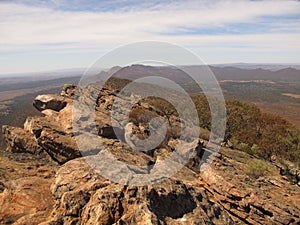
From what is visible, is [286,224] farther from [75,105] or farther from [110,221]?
[75,105]

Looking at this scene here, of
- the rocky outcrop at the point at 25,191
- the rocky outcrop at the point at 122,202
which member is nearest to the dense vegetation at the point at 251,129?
the rocky outcrop at the point at 25,191

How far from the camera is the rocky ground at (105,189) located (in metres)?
10.2

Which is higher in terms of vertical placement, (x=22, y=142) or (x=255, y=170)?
(x=22, y=142)

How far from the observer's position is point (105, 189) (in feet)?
34.6

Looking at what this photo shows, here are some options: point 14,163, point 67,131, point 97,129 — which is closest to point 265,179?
point 97,129

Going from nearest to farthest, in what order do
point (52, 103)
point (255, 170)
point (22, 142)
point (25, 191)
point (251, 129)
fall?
1. point (25, 191)
2. point (22, 142)
3. point (255, 170)
4. point (52, 103)
5. point (251, 129)

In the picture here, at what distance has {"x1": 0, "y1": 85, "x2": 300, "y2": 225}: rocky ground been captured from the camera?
33.4ft

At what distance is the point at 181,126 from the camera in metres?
30.1

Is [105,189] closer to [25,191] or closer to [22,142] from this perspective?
[25,191]

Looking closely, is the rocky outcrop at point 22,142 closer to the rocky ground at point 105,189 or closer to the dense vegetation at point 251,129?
the rocky ground at point 105,189

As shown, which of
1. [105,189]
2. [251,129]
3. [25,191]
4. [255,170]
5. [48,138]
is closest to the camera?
[105,189]

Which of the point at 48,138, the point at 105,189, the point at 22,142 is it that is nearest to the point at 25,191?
the point at 105,189

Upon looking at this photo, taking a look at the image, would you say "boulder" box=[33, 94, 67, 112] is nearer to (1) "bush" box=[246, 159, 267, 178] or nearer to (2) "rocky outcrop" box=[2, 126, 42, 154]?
(2) "rocky outcrop" box=[2, 126, 42, 154]

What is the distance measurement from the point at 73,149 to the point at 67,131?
247 centimetres
